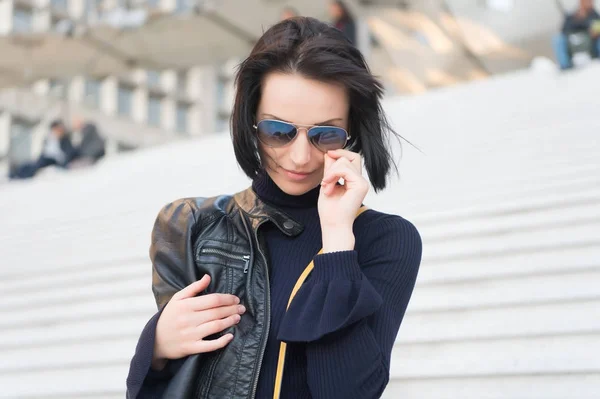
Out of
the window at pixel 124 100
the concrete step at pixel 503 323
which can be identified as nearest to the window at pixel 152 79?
the window at pixel 124 100

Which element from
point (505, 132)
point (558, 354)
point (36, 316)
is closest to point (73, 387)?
point (36, 316)

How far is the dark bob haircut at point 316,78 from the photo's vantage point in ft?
4.83

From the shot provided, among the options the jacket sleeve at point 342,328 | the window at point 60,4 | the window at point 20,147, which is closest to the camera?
the jacket sleeve at point 342,328

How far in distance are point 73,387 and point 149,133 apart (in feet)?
90.5

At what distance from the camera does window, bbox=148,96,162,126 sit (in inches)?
1198

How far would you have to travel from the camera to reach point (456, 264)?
158 inches

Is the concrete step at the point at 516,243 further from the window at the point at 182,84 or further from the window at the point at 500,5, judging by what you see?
the window at the point at 182,84

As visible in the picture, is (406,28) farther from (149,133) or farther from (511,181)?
(511,181)

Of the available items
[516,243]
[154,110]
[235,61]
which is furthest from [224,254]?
[154,110]

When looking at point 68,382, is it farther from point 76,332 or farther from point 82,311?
point 82,311

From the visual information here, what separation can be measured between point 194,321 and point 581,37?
9.12 meters

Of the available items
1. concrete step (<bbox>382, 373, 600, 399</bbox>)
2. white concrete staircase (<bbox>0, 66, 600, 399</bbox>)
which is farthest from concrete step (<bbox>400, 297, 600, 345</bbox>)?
concrete step (<bbox>382, 373, 600, 399</bbox>)

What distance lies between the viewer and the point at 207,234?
59.4 inches

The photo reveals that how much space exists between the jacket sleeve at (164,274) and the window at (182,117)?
95.9 ft
